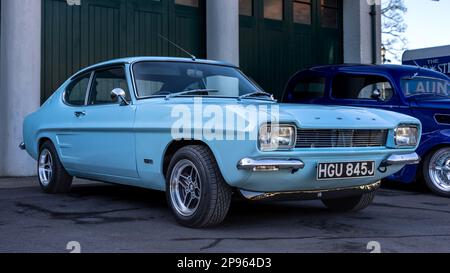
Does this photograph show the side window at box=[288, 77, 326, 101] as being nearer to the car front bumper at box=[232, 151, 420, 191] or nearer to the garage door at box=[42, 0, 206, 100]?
the garage door at box=[42, 0, 206, 100]

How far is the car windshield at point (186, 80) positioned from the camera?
506 centimetres

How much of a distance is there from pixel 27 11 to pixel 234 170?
6120 mm

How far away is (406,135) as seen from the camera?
4680mm

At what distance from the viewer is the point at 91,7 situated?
33.1 ft

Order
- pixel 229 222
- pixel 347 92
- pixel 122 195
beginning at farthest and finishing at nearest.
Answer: pixel 347 92
pixel 122 195
pixel 229 222

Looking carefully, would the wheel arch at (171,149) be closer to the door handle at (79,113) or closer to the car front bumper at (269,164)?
the car front bumper at (269,164)

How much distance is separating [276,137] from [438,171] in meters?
3.76

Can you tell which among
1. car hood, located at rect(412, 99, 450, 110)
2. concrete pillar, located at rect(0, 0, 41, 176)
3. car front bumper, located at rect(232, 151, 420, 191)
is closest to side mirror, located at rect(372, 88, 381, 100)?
car hood, located at rect(412, 99, 450, 110)

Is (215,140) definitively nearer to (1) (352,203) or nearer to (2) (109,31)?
(1) (352,203)

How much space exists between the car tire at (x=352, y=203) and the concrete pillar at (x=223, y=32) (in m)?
5.95

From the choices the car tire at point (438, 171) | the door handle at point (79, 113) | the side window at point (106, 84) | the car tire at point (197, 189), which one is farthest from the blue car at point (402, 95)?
the car tire at point (197, 189)

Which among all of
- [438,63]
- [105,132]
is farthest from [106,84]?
[438,63]
